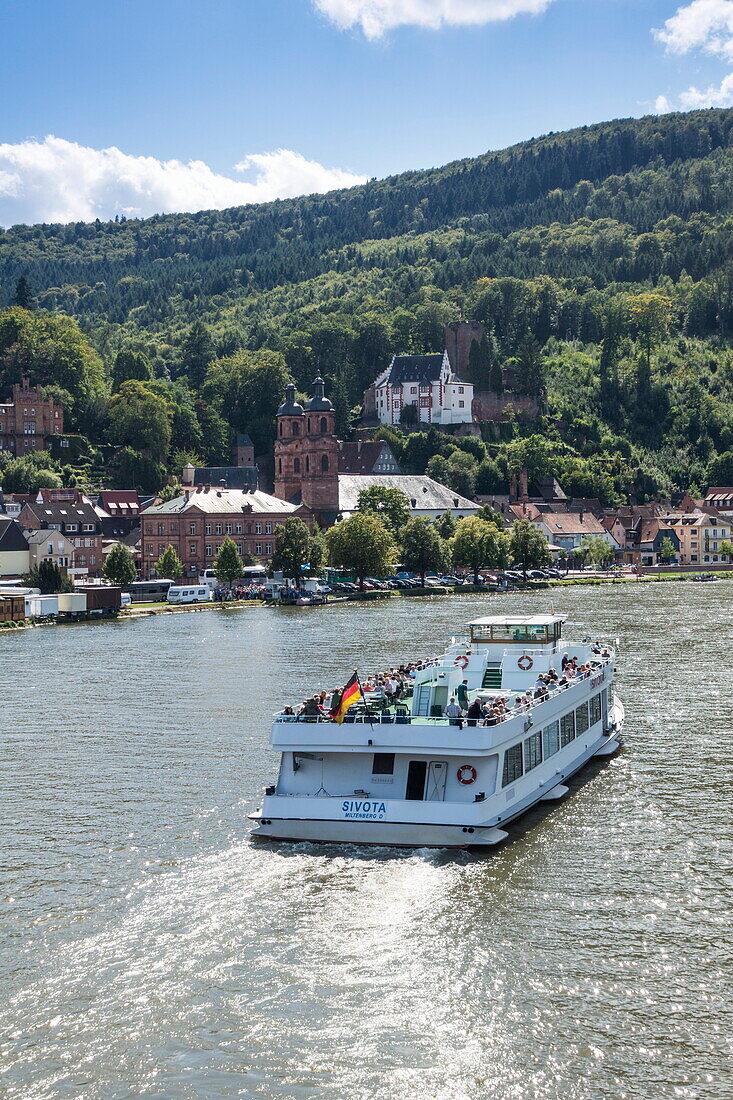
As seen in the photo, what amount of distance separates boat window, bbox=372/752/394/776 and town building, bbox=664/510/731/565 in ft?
511

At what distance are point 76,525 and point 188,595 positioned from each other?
22.9 m

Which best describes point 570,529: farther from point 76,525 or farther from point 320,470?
point 76,525

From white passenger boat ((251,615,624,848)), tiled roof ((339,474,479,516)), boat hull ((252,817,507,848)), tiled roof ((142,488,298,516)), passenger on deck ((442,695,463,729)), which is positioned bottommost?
boat hull ((252,817,507,848))

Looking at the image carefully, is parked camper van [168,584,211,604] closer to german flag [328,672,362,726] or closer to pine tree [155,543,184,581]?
pine tree [155,543,184,581]

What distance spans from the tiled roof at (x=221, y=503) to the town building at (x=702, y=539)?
198 feet

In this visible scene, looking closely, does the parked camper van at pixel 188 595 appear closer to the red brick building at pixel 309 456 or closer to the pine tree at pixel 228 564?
the pine tree at pixel 228 564

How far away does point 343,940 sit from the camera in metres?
25.8

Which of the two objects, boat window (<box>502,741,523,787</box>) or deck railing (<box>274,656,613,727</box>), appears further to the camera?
boat window (<box>502,741,523,787</box>)

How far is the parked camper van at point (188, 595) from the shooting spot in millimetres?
122125

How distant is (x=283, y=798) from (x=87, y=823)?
6.05 m

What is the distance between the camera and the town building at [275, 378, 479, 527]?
167 metres

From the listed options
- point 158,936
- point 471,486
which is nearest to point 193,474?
point 471,486

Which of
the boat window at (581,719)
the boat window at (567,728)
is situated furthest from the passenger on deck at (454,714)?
the boat window at (581,719)

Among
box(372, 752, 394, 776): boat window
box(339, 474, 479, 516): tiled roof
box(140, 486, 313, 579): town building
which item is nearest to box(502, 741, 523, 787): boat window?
box(372, 752, 394, 776): boat window
